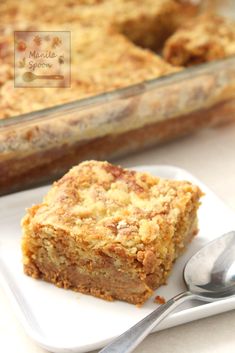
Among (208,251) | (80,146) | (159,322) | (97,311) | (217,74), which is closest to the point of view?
(159,322)

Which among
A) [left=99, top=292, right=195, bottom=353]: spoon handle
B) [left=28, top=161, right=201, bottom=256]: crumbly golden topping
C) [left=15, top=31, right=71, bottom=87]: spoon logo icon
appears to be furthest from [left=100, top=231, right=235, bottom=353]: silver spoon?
[left=15, top=31, right=71, bottom=87]: spoon logo icon

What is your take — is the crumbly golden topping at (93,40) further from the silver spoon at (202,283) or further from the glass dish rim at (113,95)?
the silver spoon at (202,283)

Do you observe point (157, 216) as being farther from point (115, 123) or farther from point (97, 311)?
point (115, 123)

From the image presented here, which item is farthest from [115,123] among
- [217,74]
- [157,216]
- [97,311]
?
[97,311]

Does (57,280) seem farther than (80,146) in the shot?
No

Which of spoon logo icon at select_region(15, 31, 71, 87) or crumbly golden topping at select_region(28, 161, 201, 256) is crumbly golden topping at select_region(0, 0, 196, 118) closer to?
spoon logo icon at select_region(15, 31, 71, 87)

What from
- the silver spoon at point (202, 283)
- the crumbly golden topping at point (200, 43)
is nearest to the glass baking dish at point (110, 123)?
the crumbly golden topping at point (200, 43)

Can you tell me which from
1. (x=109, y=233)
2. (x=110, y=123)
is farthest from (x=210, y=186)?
(x=109, y=233)
